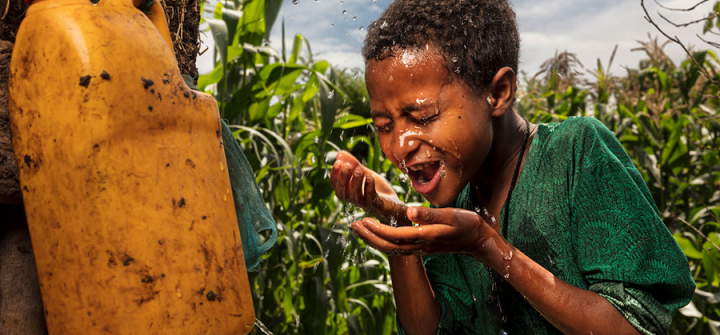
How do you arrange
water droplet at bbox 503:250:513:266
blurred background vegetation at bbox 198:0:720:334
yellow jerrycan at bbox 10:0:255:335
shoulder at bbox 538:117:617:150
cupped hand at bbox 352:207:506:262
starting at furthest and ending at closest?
1. blurred background vegetation at bbox 198:0:720:334
2. shoulder at bbox 538:117:617:150
3. water droplet at bbox 503:250:513:266
4. cupped hand at bbox 352:207:506:262
5. yellow jerrycan at bbox 10:0:255:335

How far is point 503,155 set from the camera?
1.21m

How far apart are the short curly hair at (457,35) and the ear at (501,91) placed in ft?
0.05

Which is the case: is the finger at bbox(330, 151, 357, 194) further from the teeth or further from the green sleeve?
the green sleeve

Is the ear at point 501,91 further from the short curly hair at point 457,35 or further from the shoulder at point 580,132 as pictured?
the shoulder at point 580,132

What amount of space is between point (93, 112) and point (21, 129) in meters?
0.12

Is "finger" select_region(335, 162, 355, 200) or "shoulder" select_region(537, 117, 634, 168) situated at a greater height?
"shoulder" select_region(537, 117, 634, 168)

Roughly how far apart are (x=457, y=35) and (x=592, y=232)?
43 cm

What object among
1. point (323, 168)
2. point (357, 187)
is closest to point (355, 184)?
point (357, 187)

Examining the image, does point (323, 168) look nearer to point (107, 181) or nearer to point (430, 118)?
point (430, 118)

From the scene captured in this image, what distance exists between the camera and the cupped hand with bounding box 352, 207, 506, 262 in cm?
88

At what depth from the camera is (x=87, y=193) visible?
29.7 inches

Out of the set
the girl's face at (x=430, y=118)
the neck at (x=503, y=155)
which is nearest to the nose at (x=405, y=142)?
the girl's face at (x=430, y=118)

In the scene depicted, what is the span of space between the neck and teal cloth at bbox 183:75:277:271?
478mm

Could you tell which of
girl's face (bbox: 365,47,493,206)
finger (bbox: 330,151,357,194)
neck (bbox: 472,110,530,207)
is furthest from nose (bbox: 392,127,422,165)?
neck (bbox: 472,110,530,207)
